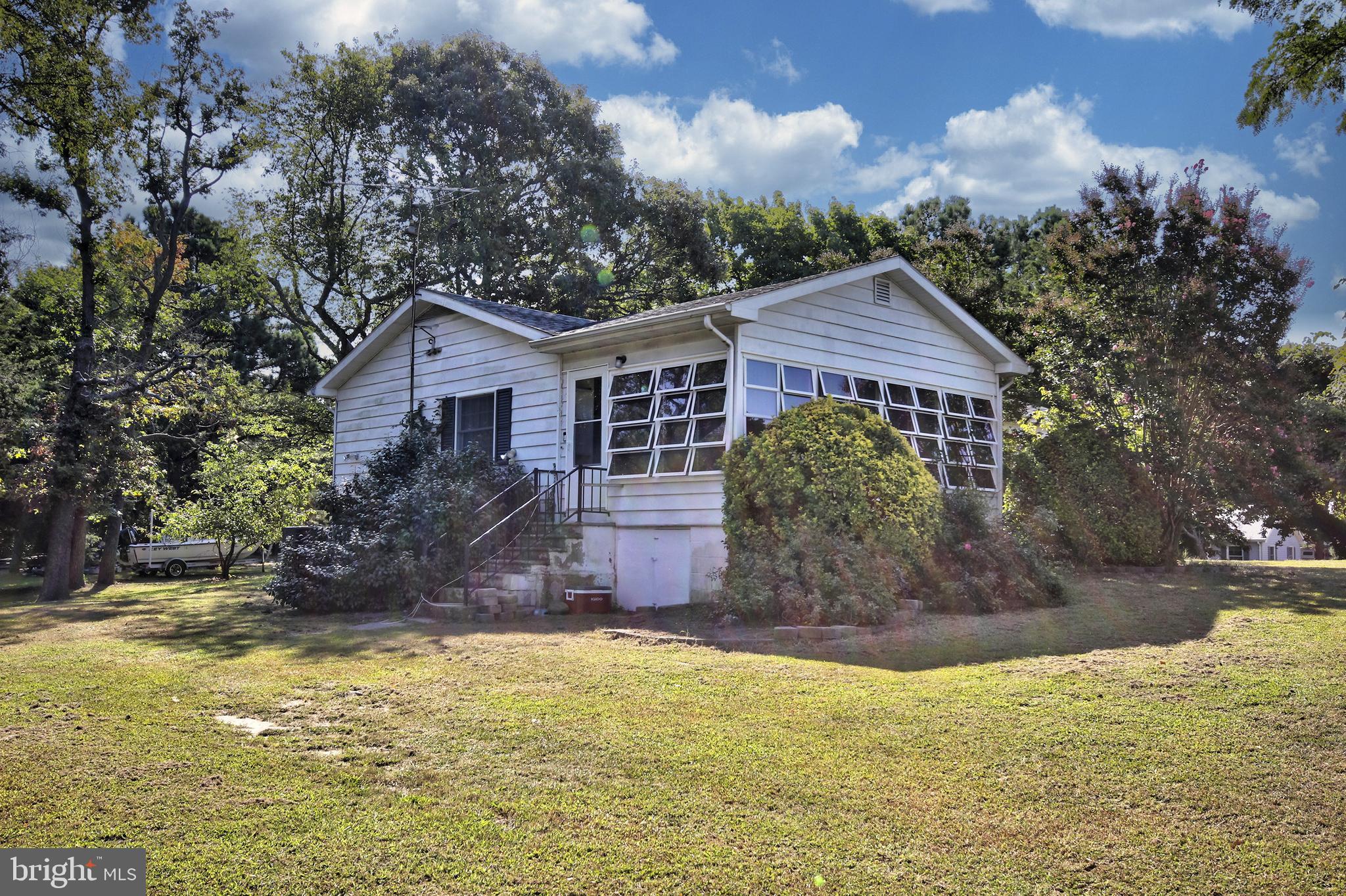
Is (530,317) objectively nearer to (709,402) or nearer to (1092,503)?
(709,402)

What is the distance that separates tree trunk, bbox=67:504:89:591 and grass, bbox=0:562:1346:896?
28.8 feet

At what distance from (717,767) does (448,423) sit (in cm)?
1263

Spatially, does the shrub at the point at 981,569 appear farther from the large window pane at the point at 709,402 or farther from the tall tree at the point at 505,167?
the tall tree at the point at 505,167

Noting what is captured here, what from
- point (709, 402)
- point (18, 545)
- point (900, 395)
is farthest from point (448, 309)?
point (18, 545)

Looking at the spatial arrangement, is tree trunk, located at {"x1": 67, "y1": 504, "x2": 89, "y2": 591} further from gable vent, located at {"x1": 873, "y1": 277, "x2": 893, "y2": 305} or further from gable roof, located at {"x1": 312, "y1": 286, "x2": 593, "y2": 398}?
gable vent, located at {"x1": 873, "y1": 277, "x2": 893, "y2": 305}

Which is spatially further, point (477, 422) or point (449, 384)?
point (449, 384)

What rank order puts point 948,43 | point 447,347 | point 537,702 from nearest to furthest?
1. point 537,702
2. point 948,43
3. point 447,347

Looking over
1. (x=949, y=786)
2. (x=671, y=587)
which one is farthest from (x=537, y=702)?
(x=671, y=587)

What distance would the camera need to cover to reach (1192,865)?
3439 mm

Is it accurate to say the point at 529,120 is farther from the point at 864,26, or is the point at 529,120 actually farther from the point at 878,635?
the point at 878,635

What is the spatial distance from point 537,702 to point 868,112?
1218 cm

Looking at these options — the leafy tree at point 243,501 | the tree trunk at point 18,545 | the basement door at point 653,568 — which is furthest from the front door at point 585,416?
the tree trunk at point 18,545

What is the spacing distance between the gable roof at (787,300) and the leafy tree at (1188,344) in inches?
78.0

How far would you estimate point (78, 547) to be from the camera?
51.8ft
